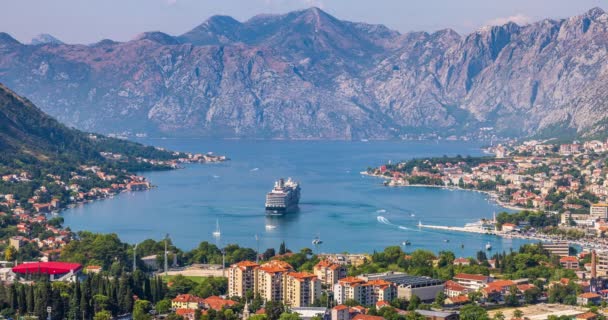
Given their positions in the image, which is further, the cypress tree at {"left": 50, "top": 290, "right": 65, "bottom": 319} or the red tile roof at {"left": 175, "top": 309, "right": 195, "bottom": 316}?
the red tile roof at {"left": 175, "top": 309, "right": 195, "bottom": 316}

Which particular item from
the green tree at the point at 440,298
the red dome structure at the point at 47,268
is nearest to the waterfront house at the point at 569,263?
the green tree at the point at 440,298

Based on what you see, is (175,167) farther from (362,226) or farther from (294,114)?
(294,114)

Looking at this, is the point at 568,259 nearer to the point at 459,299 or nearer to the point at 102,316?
the point at 459,299

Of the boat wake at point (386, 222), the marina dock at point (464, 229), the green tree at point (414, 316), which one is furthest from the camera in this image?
the boat wake at point (386, 222)

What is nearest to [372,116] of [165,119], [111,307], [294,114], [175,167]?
[294,114]

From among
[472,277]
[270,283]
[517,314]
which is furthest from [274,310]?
[472,277]

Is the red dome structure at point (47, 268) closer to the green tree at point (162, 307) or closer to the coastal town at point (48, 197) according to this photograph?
the coastal town at point (48, 197)

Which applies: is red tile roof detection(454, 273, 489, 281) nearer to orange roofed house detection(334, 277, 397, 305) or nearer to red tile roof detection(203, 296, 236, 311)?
orange roofed house detection(334, 277, 397, 305)

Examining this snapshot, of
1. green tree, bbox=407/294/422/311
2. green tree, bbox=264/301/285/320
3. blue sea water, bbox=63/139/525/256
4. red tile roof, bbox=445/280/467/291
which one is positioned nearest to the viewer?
green tree, bbox=264/301/285/320

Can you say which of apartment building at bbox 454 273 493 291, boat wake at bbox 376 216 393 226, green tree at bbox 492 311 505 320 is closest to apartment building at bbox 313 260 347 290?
apartment building at bbox 454 273 493 291
